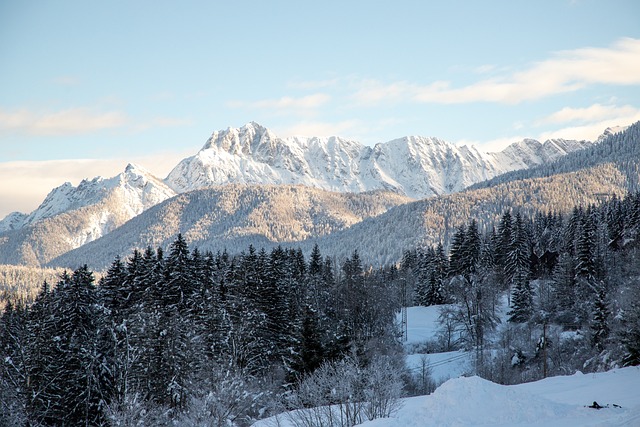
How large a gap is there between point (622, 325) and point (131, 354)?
3944cm

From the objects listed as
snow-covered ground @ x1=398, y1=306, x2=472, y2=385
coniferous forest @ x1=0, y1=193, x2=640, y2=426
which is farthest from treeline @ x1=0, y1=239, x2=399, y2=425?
snow-covered ground @ x1=398, y1=306, x2=472, y2=385

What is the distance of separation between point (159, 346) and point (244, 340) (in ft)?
27.1

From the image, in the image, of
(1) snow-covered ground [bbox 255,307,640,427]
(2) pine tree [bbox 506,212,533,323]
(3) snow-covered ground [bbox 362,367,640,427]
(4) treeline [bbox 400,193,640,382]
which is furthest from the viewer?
(2) pine tree [bbox 506,212,533,323]

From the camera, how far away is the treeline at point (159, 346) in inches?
1518

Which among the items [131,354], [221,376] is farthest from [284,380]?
[131,354]

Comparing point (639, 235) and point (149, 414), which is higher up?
point (639, 235)

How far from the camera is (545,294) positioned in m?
82.1

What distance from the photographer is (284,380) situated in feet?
148

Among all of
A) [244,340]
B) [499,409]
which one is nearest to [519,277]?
[244,340]

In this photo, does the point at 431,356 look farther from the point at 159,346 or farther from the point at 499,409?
the point at 499,409

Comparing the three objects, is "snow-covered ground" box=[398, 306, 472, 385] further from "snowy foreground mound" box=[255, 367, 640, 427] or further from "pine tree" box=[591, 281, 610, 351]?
"snowy foreground mound" box=[255, 367, 640, 427]

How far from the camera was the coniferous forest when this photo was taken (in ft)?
117

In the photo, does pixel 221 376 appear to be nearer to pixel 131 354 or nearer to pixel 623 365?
pixel 131 354

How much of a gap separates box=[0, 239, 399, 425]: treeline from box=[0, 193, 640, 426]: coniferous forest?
0.41ft
